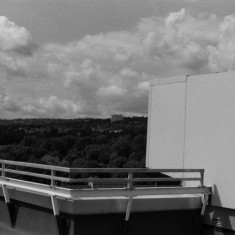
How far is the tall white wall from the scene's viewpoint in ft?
32.1

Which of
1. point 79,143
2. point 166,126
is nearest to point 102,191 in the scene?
point 166,126

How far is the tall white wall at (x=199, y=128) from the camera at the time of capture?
978cm

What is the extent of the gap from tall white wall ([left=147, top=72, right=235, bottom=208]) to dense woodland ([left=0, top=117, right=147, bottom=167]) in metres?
47.2

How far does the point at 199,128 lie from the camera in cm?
1049

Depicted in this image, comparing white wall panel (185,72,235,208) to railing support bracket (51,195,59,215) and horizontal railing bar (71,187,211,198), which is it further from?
railing support bracket (51,195,59,215)

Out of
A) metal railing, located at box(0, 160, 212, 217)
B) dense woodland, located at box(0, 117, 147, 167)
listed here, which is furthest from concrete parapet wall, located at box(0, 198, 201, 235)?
dense woodland, located at box(0, 117, 147, 167)

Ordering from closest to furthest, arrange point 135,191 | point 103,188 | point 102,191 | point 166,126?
point 102,191 < point 103,188 < point 135,191 < point 166,126

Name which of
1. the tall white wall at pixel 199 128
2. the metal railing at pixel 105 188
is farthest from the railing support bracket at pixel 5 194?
the tall white wall at pixel 199 128

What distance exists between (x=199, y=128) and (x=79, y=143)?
76.5 m

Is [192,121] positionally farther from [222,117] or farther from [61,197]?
[61,197]

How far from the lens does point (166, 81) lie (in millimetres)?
11484

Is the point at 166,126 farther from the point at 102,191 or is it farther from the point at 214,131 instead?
the point at 102,191

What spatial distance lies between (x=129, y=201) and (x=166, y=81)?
144 inches

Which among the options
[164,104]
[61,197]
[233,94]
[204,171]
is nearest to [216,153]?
[204,171]
